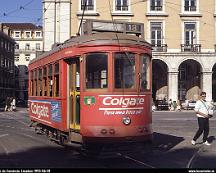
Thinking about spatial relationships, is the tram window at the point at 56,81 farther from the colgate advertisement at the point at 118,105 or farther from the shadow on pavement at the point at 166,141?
the shadow on pavement at the point at 166,141

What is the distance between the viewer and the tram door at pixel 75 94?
1231cm

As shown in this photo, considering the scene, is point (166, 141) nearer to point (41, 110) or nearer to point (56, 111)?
point (41, 110)

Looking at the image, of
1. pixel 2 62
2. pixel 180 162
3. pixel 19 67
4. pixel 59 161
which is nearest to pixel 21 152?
pixel 59 161

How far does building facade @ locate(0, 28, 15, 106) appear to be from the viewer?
91.3 meters

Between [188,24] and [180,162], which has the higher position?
[188,24]

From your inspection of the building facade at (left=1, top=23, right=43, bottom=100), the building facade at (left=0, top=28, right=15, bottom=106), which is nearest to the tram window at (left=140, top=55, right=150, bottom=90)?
the building facade at (left=0, top=28, right=15, bottom=106)

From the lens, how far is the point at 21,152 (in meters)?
13.4

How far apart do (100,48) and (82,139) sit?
232cm

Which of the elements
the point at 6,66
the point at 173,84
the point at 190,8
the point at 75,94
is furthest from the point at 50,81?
the point at 6,66

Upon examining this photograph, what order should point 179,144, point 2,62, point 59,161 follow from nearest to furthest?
point 59,161 → point 179,144 → point 2,62

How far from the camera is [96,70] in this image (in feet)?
39.1

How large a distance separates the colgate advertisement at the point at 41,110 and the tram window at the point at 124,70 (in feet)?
11.9

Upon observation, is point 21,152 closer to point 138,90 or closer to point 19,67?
point 138,90

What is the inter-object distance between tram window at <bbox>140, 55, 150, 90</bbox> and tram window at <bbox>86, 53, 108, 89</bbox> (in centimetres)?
100
